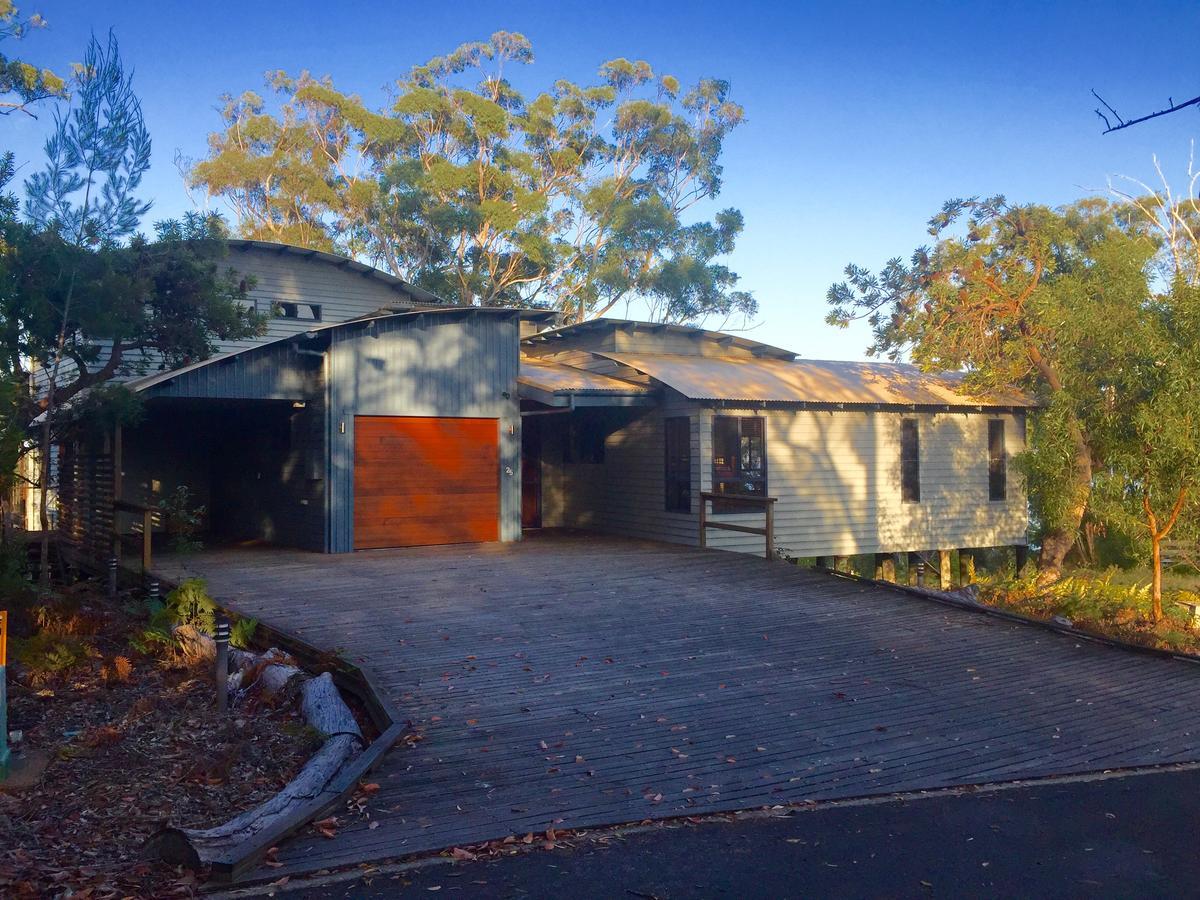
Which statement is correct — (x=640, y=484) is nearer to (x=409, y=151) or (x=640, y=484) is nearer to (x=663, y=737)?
(x=663, y=737)

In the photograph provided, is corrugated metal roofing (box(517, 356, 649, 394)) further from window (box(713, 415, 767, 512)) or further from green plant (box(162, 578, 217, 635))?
green plant (box(162, 578, 217, 635))

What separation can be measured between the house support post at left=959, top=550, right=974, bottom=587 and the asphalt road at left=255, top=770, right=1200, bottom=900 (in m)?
14.8

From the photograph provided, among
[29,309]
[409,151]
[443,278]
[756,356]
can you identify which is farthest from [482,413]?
[409,151]

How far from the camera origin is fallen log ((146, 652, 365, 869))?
4.67 metres

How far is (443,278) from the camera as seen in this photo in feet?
104

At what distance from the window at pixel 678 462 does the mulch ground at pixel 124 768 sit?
9.53 m

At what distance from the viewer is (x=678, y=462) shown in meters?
16.5

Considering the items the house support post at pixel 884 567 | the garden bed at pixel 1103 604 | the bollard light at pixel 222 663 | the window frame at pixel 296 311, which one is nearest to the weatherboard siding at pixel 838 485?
the house support post at pixel 884 567

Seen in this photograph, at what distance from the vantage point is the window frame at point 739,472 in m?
16.3

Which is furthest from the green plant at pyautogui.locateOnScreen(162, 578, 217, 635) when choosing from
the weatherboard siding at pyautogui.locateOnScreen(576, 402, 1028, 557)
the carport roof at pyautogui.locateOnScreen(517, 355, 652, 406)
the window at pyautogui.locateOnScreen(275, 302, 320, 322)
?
the window at pyautogui.locateOnScreen(275, 302, 320, 322)

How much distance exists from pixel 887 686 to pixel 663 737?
7.93ft

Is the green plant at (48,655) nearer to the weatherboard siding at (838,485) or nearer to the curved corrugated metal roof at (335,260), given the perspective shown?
the weatherboard siding at (838,485)

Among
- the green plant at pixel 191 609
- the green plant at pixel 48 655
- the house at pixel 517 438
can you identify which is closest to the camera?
the green plant at pixel 48 655

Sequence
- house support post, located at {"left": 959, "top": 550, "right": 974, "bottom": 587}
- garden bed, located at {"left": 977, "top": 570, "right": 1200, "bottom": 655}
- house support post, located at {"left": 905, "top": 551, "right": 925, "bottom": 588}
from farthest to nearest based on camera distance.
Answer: house support post, located at {"left": 959, "top": 550, "right": 974, "bottom": 587}, house support post, located at {"left": 905, "top": 551, "right": 925, "bottom": 588}, garden bed, located at {"left": 977, "top": 570, "right": 1200, "bottom": 655}
